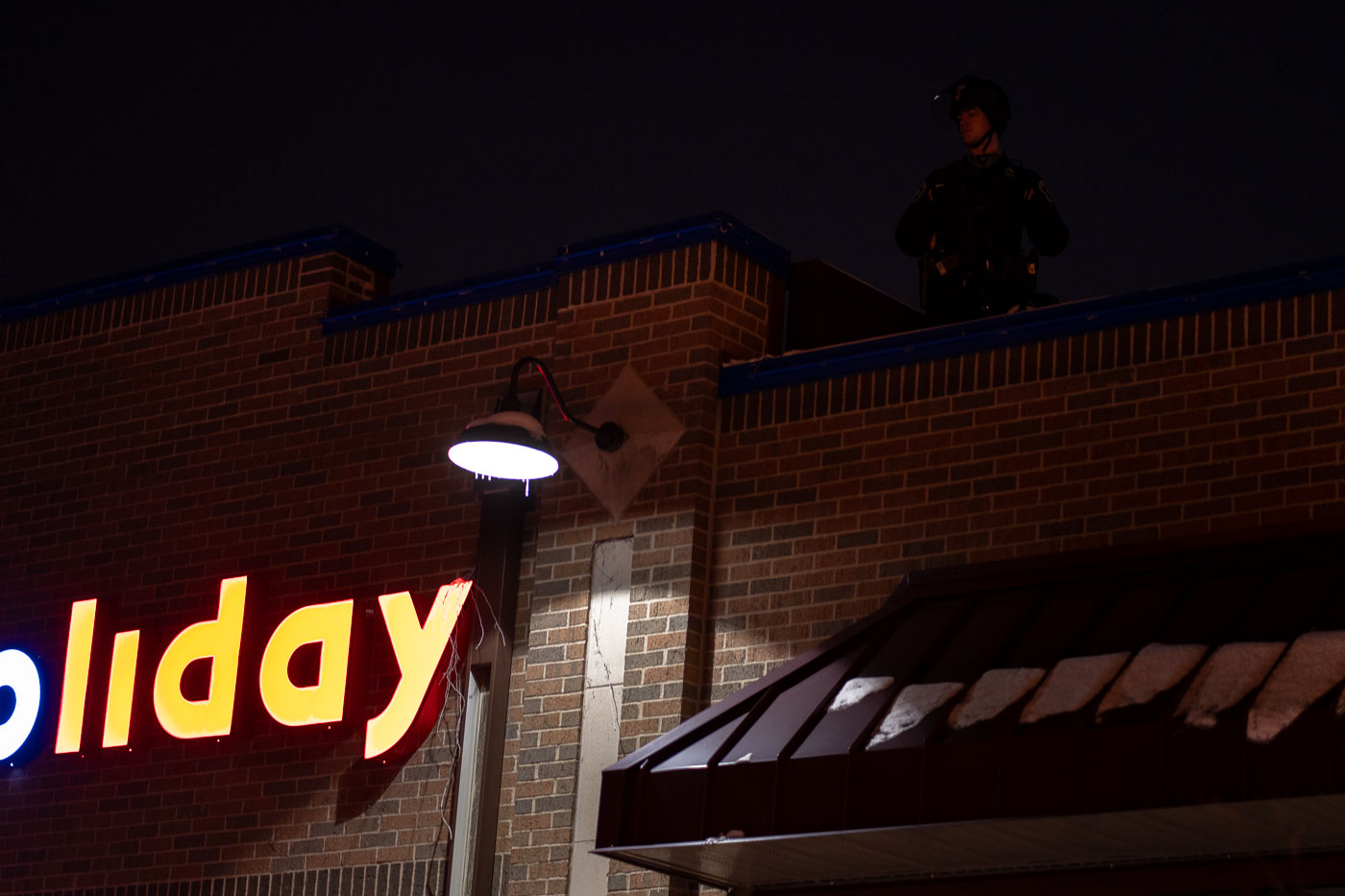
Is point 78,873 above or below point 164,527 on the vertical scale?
below

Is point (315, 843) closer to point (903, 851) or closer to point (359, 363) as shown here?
point (359, 363)

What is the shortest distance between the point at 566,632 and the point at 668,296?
6.77 feet

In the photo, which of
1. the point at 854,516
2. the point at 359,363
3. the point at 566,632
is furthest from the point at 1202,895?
the point at 359,363

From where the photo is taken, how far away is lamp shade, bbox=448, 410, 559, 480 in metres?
11.7

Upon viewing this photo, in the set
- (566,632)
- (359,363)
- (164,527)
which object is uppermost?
(359,363)

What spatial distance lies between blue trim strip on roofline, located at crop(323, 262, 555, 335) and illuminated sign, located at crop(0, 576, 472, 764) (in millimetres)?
1838

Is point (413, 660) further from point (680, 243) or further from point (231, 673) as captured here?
point (680, 243)

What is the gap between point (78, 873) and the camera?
564 inches

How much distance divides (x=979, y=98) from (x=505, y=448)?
3579 millimetres

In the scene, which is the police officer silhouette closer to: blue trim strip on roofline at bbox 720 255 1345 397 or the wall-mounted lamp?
blue trim strip on roofline at bbox 720 255 1345 397

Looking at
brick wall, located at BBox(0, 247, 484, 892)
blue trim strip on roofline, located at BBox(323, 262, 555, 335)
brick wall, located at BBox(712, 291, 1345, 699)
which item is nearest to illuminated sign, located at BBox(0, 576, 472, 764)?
brick wall, located at BBox(0, 247, 484, 892)

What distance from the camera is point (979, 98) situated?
42.2 feet

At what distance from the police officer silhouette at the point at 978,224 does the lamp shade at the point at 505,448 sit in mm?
2593

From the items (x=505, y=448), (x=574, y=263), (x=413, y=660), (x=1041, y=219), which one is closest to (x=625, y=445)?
(x=505, y=448)
